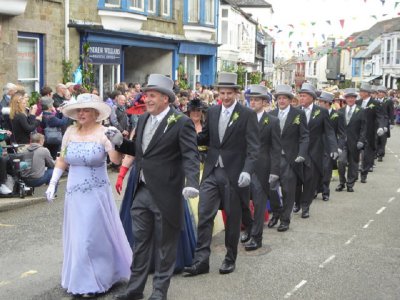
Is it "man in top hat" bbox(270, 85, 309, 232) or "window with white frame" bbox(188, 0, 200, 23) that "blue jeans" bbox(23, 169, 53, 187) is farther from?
"window with white frame" bbox(188, 0, 200, 23)

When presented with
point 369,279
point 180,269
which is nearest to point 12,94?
point 180,269

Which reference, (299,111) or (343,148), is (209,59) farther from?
(299,111)

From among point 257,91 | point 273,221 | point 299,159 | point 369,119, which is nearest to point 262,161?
point 257,91

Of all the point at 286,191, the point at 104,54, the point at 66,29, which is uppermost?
the point at 66,29

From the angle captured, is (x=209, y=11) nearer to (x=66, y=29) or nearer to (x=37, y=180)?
(x=66, y=29)

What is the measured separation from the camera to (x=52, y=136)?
480 inches

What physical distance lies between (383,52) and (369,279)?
58049mm

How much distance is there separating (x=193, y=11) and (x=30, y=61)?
470 inches

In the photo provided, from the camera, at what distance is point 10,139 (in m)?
11.0

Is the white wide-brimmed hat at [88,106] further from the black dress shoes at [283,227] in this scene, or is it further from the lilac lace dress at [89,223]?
the black dress shoes at [283,227]

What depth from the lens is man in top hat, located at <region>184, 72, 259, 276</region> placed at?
6.56 metres

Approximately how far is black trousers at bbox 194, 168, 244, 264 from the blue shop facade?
40.7 feet

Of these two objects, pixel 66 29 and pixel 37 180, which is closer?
pixel 37 180

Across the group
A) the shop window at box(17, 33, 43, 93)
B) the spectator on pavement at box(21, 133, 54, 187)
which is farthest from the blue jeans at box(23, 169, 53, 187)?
the shop window at box(17, 33, 43, 93)
